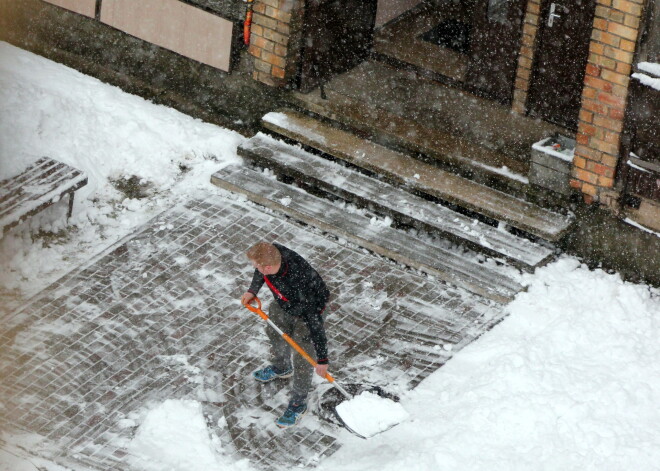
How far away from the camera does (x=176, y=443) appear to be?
8375 millimetres

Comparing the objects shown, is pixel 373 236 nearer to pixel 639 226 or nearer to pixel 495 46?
pixel 639 226

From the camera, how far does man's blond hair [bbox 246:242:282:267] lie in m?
8.23

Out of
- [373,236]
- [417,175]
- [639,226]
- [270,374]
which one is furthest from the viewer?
[417,175]

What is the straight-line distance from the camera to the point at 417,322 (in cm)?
984

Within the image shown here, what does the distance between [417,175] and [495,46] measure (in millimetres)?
2061

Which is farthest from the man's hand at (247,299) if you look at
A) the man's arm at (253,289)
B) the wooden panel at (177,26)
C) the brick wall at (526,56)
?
the brick wall at (526,56)

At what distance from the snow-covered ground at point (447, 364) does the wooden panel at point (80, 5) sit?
0.85 m

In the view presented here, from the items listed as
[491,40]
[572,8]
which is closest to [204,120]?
[491,40]

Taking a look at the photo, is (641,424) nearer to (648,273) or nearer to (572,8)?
(648,273)

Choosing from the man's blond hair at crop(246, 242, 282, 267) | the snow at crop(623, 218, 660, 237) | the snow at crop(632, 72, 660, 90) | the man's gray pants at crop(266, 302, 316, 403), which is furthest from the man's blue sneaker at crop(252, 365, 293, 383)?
the snow at crop(632, 72, 660, 90)

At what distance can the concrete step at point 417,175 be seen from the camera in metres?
10.6

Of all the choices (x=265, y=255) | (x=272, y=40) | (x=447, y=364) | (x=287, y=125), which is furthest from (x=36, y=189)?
(x=447, y=364)

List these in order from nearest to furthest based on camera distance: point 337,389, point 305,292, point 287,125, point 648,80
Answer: point 305,292
point 337,389
point 648,80
point 287,125

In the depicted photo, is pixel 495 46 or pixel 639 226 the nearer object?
pixel 639 226
